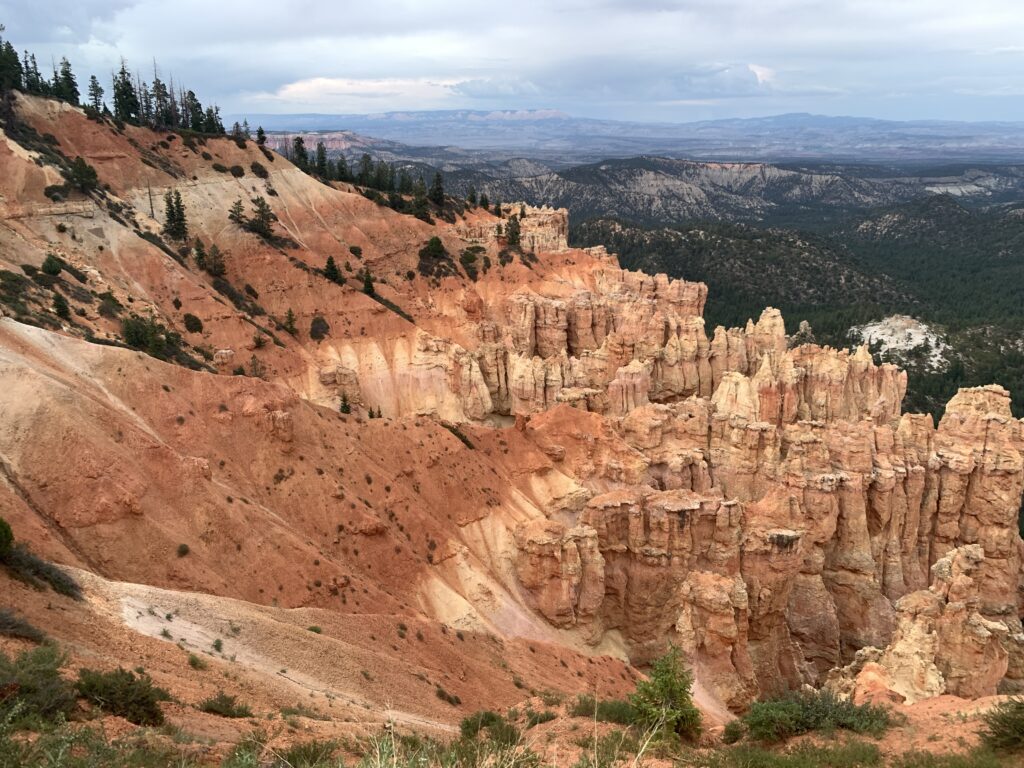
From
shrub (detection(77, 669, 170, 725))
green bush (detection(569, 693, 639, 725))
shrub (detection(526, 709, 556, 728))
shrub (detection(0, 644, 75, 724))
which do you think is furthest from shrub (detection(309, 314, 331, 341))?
shrub (detection(0, 644, 75, 724))

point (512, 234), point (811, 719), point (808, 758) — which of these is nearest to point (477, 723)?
point (808, 758)

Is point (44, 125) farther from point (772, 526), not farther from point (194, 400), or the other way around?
point (772, 526)

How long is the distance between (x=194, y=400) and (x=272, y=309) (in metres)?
27.7

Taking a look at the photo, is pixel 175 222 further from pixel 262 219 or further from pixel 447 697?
pixel 447 697

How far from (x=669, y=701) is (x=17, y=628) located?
14.7m

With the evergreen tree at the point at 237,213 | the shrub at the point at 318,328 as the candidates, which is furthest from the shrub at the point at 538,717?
the evergreen tree at the point at 237,213

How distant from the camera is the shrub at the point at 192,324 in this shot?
46438mm

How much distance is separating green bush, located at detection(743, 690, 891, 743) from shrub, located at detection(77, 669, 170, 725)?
1300 cm

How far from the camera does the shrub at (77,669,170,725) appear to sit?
38.4ft

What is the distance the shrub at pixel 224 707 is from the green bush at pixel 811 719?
11576 mm

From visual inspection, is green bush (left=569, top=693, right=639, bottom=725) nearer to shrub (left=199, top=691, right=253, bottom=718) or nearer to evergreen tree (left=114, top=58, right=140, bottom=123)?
shrub (left=199, top=691, right=253, bottom=718)

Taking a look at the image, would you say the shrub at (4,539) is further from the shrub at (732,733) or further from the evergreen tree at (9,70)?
the evergreen tree at (9,70)

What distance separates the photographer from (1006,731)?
44.6ft

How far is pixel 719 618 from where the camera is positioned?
92.1 ft
